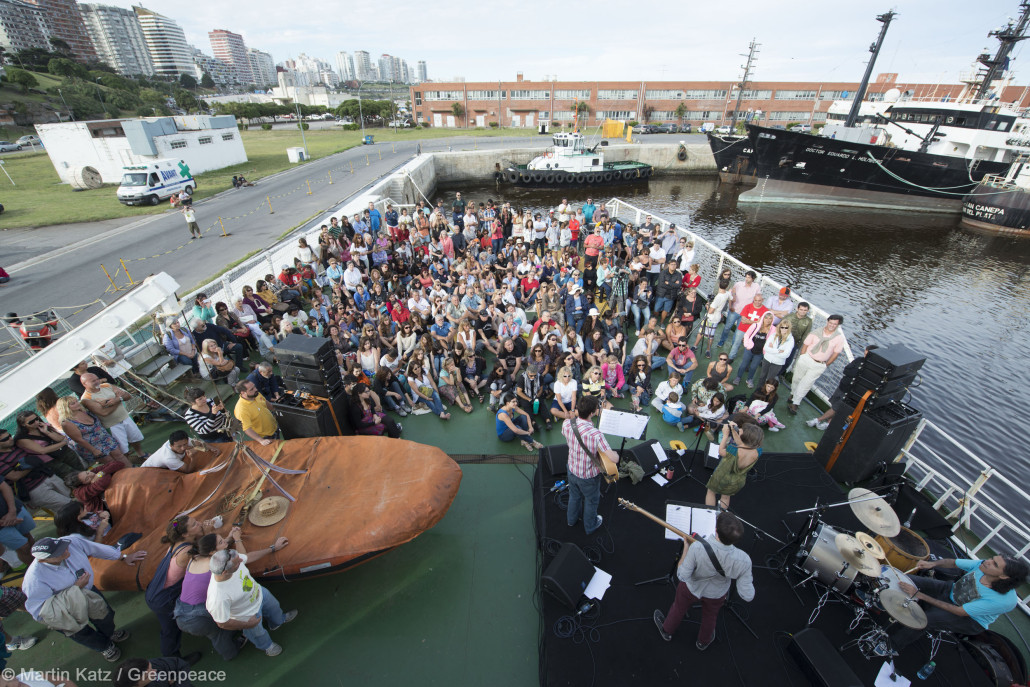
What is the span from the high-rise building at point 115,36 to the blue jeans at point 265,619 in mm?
184523

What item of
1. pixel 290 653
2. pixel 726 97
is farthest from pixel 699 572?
pixel 726 97

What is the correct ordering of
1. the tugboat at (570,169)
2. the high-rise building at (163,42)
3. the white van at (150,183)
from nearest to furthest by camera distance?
the white van at (150,183) → the tugboat at (570,169) → the high-rise building at (163,42)

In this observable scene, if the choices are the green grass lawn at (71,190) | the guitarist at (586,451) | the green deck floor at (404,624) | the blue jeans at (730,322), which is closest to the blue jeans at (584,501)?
the guitarist at (586,451)

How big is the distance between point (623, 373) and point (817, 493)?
2978 mm

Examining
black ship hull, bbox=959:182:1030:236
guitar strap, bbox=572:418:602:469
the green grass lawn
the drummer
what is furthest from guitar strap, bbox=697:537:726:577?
black ship hull, bbox=959:182:1030:236

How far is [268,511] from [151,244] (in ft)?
57.1

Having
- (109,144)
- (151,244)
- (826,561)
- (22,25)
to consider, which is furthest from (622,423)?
(22,25)

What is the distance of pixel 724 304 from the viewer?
25.6 ft

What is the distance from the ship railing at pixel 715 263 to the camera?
7.30m

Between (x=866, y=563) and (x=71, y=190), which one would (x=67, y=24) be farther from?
(x=866, y=563)

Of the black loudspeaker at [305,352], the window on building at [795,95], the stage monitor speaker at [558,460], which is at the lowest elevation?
the stage monitor speaker at [558,460]

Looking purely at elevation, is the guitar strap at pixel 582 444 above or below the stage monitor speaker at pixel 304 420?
above

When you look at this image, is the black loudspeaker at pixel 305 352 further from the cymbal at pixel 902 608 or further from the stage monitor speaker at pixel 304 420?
the cymbal at pixel 902 608

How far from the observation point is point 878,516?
331cm
